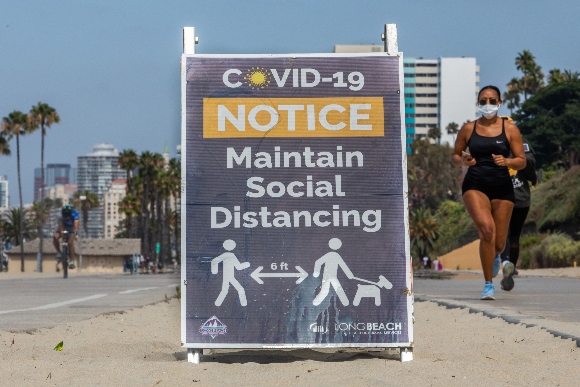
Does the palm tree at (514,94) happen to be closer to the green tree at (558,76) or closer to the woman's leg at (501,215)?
the green tree at (558,76)

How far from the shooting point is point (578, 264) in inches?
1535

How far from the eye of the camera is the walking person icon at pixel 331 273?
20.0 ft

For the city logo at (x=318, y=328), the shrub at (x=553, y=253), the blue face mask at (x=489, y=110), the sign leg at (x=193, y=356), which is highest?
the blue face mask at (x=489, y=110)

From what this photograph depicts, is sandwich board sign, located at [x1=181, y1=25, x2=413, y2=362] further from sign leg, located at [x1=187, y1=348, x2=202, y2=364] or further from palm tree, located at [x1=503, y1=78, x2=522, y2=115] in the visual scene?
palm tree, located at [x1=503, y1=78, x2=522, y2=115]

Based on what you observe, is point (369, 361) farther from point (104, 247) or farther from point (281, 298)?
point (104, 247)

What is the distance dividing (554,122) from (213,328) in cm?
8392

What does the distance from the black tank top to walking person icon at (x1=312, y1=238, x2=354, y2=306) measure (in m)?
4.36

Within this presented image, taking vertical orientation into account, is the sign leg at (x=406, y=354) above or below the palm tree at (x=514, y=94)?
below

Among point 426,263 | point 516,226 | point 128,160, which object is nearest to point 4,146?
point 128,160

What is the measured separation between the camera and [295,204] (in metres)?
6.18

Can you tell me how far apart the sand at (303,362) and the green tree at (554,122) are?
80.7 metres

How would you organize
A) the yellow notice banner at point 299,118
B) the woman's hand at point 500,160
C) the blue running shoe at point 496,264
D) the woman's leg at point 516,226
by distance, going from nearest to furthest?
the yellow notice banner at point 299,118, the woman's hand at point 500,160, the blue running shoe at point 496,264, the woman's leg at point 516,226

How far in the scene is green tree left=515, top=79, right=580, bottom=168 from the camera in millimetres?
86250

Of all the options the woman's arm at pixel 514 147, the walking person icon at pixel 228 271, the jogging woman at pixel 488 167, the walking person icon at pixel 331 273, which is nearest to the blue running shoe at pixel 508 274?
the jogging woman at pixel 488 167
